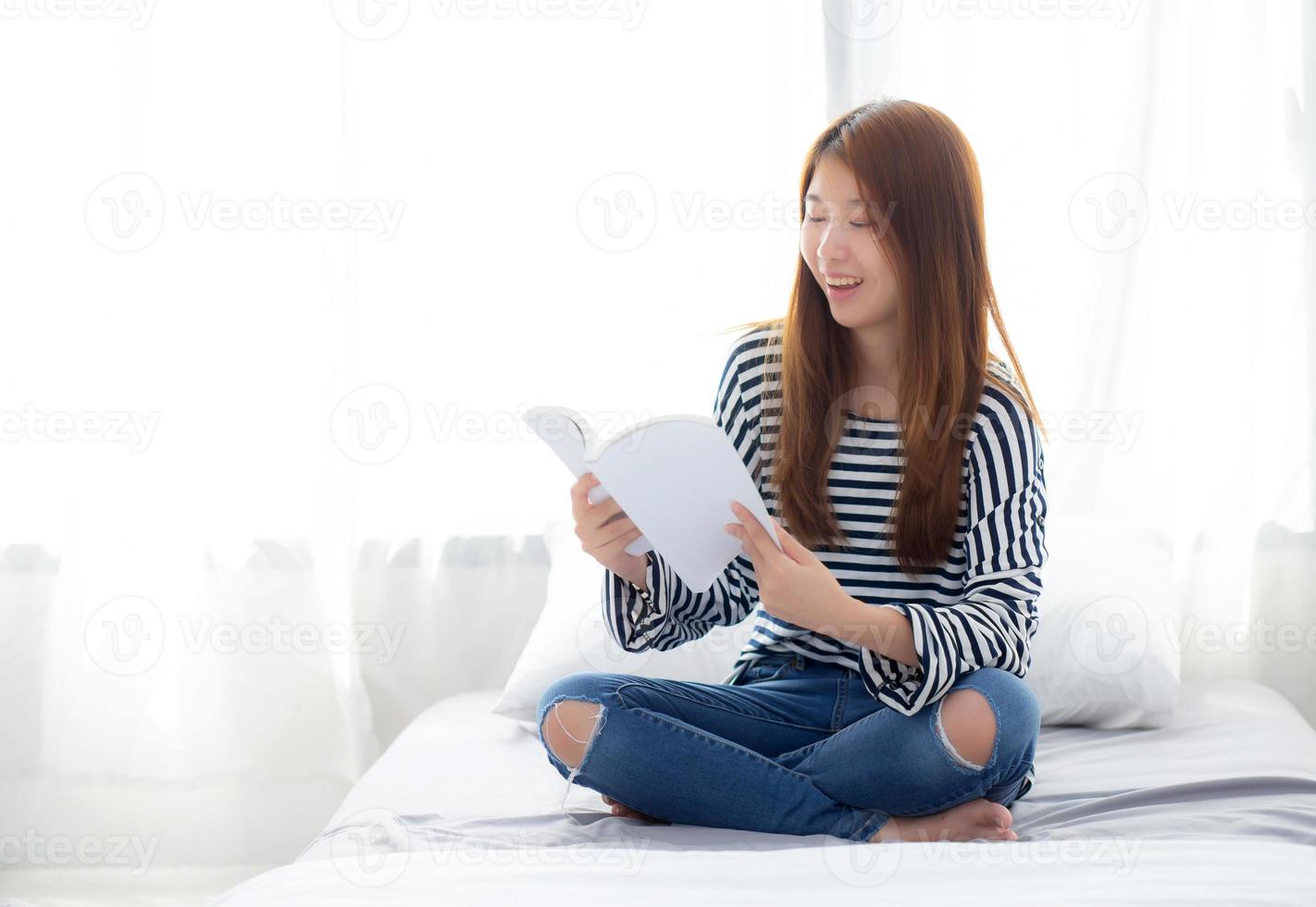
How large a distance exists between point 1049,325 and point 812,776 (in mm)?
1000

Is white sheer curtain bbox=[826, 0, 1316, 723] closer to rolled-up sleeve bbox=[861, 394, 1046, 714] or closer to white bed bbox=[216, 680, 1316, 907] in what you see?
white bed bbox=[216, 680, 1316, 907]

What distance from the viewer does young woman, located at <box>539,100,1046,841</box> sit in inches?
46.2

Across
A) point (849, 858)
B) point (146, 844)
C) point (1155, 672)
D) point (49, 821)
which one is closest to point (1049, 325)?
point (1155, 672)

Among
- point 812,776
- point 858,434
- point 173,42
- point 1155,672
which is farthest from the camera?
point 173,42

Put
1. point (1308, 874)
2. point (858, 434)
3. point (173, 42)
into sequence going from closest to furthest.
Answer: point (1308, 874)
point (858, 434)
point (173, 42)

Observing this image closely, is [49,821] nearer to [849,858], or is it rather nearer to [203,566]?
[203,566]

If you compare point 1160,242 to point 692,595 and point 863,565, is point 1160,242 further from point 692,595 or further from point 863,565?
point 692,595

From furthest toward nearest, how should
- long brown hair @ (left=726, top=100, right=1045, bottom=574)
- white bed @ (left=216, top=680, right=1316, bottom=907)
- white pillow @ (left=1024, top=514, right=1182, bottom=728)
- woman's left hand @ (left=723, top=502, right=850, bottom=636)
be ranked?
1. white pillow @ (left=1024, top=514, right=1182, bottom=728)
2. long brown hair @ (left=726, top=100, right=1045, bottom=574)
3. woman's left hand @ (left=723, top=502, right=850, bottom=636)
4. white bed @ (left=216, top=680, right=1316, bottom=907)

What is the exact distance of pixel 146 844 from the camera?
2.01 m

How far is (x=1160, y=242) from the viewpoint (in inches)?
73.8

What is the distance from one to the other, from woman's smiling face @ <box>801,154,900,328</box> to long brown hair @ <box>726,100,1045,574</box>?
0.01 meters

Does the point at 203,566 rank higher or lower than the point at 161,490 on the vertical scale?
lower

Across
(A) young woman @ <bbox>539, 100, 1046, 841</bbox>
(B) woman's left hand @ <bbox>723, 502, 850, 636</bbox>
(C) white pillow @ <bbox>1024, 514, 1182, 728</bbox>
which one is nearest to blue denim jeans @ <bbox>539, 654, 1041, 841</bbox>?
(A) young woman @ <bbox>539, 100, 1046, 841</bbox>

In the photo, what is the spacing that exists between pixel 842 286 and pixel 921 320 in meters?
0.09
